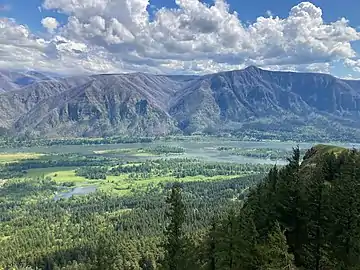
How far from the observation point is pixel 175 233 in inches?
2138

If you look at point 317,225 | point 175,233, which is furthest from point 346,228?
point 175,233

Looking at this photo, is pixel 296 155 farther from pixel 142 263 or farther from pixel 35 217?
pixel 35 217

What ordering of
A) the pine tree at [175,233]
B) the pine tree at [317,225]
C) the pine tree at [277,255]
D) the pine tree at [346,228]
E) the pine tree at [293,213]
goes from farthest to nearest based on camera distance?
the pine tree at [175,233]
the pine tree at [293,213]
the pine tree at [317,225]
the pine tree at [346,228]
the pine tree at [277,255]

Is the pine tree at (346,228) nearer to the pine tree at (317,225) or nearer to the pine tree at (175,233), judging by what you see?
Answer: the pine tree at (317,225)

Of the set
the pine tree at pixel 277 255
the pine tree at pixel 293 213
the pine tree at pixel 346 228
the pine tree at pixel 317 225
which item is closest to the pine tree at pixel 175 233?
the pine tree at pixel 293 213

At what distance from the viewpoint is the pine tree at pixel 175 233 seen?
53812 mm

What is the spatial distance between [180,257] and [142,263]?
64.9 meters

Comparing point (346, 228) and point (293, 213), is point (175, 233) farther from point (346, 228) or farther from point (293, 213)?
point (346, 228)

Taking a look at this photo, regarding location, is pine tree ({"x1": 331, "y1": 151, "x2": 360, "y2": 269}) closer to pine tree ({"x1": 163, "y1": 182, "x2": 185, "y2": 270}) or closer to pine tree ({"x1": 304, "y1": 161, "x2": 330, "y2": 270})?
pine tree ({"x1": 304, "y1": 161, "x2": 330, "y2": 270})

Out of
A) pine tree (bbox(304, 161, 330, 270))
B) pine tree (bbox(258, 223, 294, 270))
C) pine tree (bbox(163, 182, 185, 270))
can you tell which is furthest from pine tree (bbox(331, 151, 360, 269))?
pine tree (bbox(163, 182, 185, 270))

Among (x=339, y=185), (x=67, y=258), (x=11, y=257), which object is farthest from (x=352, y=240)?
(x=11, y=257)

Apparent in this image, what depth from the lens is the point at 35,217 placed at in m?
190

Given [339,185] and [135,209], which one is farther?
[135,209]

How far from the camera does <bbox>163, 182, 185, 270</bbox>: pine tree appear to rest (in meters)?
53.8
